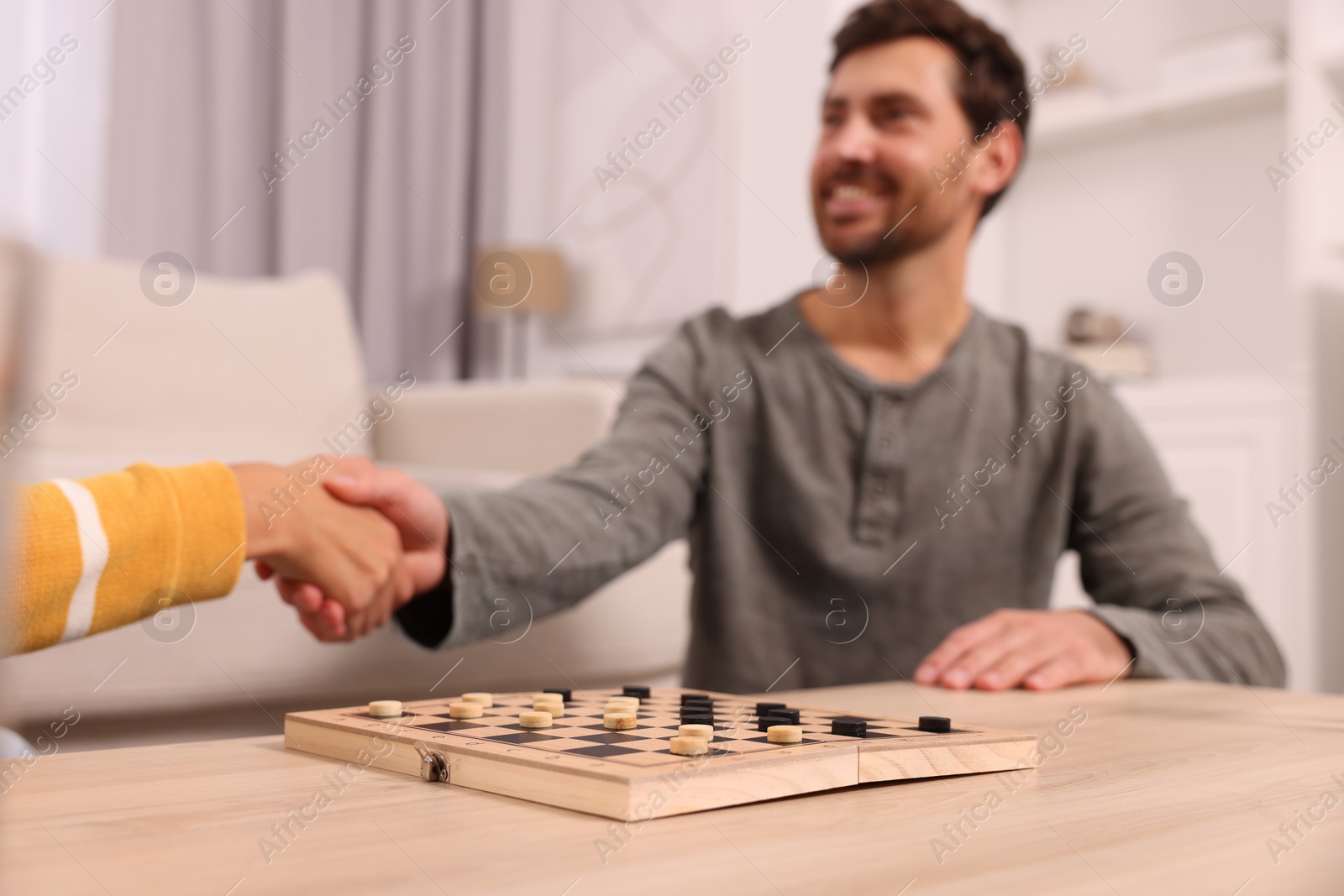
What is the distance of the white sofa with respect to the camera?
1119mm

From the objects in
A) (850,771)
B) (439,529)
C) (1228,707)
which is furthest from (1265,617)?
(850,771)

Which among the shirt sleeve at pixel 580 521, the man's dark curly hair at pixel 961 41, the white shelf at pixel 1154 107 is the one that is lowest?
the shirt sleeve at pixel 580 521

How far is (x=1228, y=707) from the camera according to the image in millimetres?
755

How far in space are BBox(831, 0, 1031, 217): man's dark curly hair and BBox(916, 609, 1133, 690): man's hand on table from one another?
2.25 ft

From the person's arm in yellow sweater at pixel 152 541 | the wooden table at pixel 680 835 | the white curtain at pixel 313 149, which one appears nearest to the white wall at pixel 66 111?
the white curtain at pixel 313 149

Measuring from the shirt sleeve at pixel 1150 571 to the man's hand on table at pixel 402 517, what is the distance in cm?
54

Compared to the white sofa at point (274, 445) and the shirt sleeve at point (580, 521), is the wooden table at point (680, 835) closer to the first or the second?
the shirt sleeve at point (580, 521)

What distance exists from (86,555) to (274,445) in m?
1.48

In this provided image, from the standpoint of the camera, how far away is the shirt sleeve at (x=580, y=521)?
0.93m

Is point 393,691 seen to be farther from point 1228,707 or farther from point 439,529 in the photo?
point 1228,707

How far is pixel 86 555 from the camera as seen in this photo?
0.62 m

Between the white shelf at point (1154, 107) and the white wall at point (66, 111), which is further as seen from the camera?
the white wall at point (66, 111)

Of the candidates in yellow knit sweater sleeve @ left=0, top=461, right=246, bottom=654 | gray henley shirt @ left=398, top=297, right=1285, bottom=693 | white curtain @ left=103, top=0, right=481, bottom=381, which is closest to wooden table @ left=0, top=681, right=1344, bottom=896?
yellow knit sweater sleeve @ left=0, top=461, right=246, bottom=654

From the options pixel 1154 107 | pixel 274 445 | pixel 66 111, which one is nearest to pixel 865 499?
pixel 274 445
